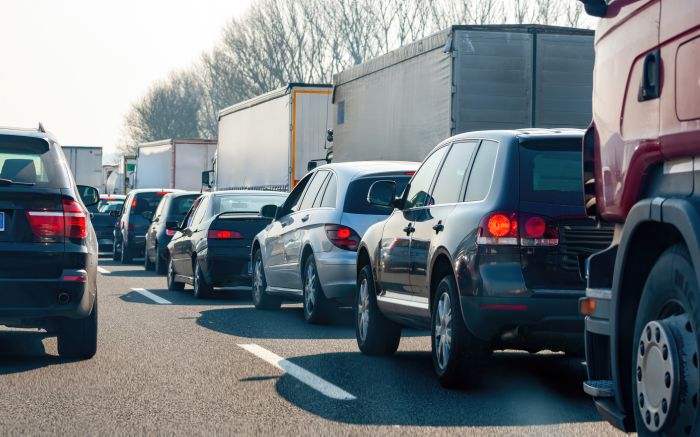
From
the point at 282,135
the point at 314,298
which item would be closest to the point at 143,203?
the point at 282,135

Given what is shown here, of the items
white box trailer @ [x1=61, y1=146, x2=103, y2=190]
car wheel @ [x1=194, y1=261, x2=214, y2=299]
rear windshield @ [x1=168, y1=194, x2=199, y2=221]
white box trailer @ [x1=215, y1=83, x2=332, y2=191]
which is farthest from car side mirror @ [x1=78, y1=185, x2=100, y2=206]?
white box trailer @ [x1=61, y1=146, x2=103, y2=190]

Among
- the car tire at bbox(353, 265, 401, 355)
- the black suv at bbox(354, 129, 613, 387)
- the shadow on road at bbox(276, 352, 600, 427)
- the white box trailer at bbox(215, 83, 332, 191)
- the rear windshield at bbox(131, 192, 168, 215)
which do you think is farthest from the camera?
the rear windshield at bbox(131, 192, 168, 215)

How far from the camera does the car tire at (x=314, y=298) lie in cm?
1252

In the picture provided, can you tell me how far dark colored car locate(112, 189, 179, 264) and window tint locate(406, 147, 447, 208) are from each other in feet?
58.5

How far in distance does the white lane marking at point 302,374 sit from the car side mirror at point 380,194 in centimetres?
143

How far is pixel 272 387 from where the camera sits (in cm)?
827

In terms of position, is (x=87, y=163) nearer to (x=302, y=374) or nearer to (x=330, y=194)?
(x=330, y=194)

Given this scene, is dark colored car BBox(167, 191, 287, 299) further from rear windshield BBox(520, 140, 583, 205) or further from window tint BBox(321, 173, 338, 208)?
rear windshield BBox(520, 140, 583, 205)

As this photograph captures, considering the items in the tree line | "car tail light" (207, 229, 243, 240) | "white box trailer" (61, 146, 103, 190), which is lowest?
"car tail light" (207, 229, 243, 240)

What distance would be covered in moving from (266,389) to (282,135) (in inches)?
749

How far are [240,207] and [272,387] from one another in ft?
30.9

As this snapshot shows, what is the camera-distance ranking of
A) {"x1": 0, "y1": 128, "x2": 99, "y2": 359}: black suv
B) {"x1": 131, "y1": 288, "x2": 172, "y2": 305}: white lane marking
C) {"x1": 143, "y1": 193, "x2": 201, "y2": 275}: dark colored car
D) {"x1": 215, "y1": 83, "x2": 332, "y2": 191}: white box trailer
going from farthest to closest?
{"x1": 215, "y1": 83, "x2": 332, "y2": 191}: white box trailer → {"x1": 143, "y1": 193, "x2": 201, "y2": 275}: dark colored car → {"x1": 131, "y1": 288, "x2": 172, "y2": 305}: white lane marking → {"x1": 0, "y1": 128, "x2": 99, "y2": 359}: black suv

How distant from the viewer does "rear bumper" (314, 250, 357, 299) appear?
1212 cm

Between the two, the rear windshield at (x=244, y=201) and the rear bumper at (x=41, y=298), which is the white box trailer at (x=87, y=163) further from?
the rear bumper at (x=41, y=298)
